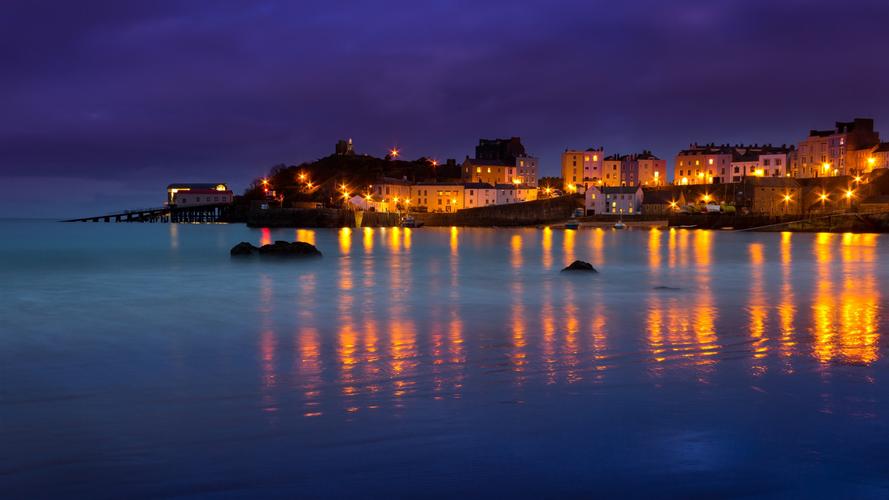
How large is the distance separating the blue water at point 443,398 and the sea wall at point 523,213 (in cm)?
8865

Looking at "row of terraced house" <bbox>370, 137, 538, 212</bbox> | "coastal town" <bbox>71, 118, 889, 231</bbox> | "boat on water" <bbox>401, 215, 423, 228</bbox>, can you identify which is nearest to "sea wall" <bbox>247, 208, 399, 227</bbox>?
"coastal town" <bbox>71, 118, 889, 231</bbox>

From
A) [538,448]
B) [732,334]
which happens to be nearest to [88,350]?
[538,448]

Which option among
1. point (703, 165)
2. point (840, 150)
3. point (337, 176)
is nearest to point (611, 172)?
point (703, 165)

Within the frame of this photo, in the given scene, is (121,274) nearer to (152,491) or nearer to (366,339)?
(366,339)

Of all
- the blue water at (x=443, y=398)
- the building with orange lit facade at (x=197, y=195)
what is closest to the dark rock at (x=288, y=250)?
the blue water at (x=443, y=398)

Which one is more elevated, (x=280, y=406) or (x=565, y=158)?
(x=565, y=158)

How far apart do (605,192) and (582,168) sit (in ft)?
79.6

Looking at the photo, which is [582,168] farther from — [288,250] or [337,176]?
[288,250]

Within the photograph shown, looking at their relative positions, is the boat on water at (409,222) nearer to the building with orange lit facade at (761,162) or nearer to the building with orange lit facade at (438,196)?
the building with orange lit facade at (438,196)

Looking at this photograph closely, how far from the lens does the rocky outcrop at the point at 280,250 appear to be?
123ft

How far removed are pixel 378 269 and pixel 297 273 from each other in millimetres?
5415

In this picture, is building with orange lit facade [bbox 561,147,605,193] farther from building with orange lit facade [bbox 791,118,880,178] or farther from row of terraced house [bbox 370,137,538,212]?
building with orange lit facade [bbox 791,118,880,178]

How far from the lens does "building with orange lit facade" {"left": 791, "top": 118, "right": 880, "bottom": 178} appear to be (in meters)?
99.6

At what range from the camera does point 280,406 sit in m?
8.27
